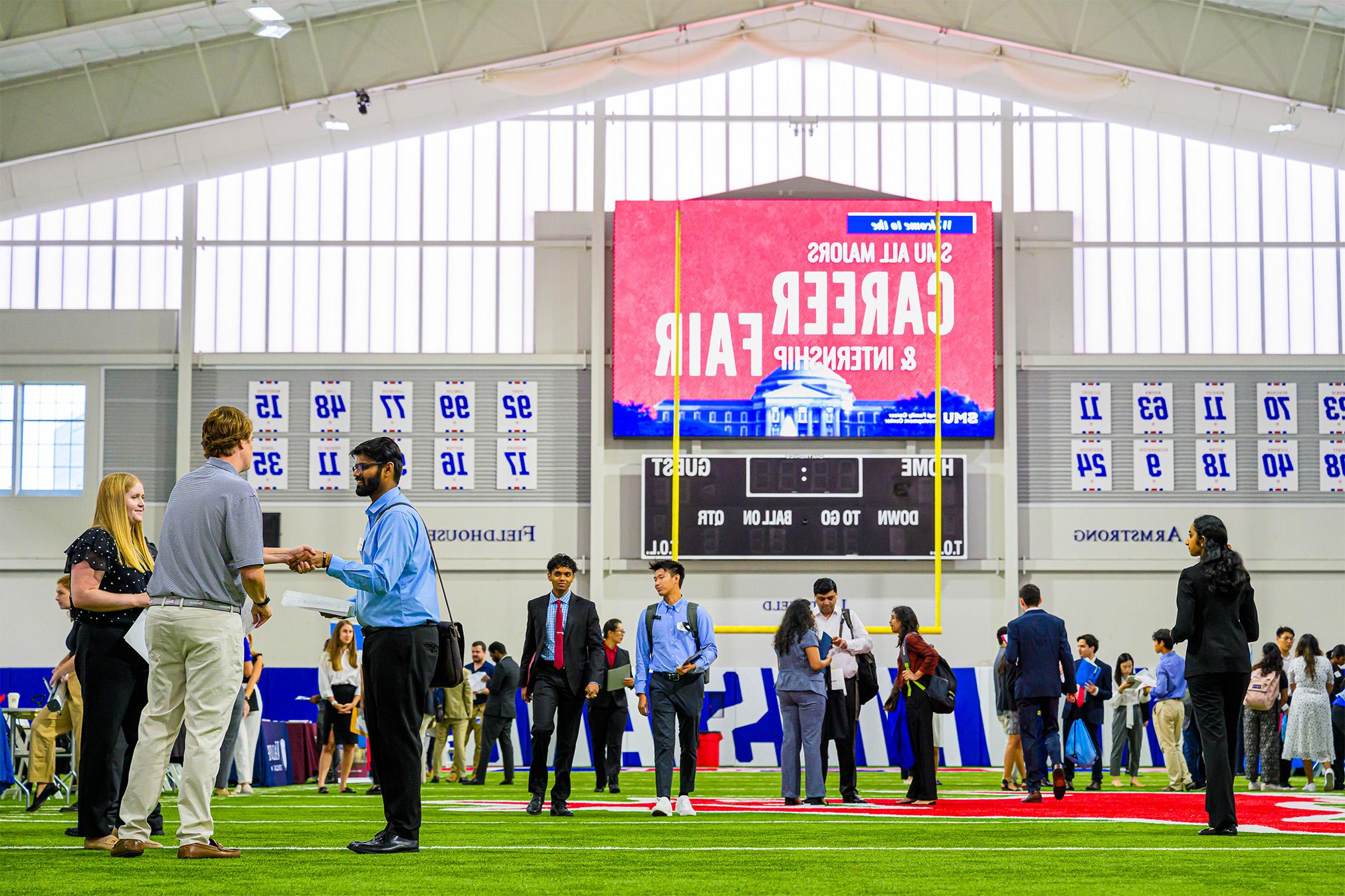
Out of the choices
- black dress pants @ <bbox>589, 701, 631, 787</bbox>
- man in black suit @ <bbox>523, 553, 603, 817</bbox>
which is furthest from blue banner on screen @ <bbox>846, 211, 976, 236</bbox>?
man in black suit @ <bbox>523, 553, 603, 817</bbox>

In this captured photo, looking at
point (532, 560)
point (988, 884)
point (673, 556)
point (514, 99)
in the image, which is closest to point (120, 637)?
point (988, 884)

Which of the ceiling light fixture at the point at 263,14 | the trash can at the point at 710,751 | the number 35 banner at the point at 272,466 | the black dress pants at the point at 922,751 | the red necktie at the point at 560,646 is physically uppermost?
the ceiling light fixture at the point at 263,14

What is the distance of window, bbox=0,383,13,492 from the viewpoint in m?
21.1

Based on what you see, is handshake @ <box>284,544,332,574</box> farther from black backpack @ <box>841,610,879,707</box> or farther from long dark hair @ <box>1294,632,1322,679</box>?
long dark hair @ <box>1294,632,1322,679</box>

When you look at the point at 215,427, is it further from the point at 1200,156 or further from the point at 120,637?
the point at 1200,156

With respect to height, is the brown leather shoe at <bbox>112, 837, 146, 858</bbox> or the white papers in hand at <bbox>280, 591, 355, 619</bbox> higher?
the white papers in hand at <bbox>280, 591, 355, 619</bbox>

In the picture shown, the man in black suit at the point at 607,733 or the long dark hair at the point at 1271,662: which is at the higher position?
the long dark hair at the point at 1271,662

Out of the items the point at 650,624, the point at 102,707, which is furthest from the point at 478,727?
the point at 102,707

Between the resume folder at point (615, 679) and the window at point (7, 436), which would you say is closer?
the resume folder at point (615, 679)

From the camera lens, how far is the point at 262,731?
51.9 feet

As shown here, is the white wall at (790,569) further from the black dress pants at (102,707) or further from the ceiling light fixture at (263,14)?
the black dress pants at (102,707)

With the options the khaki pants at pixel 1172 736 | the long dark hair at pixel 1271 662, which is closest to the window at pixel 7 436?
the khaki pants at pixel 1172 736

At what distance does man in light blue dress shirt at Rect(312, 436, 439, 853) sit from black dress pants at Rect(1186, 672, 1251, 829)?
3770 millimetres

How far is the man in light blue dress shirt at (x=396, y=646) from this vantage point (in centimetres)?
616
